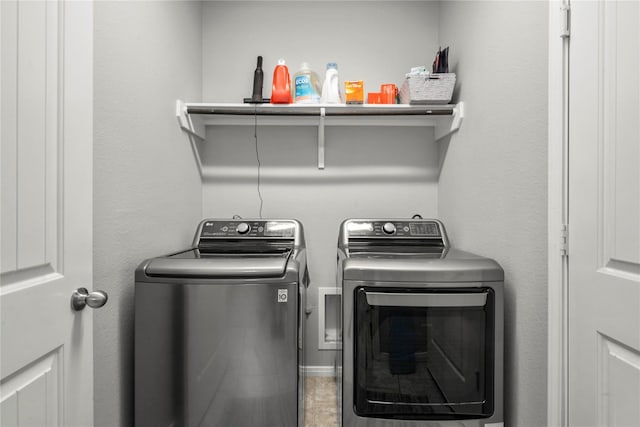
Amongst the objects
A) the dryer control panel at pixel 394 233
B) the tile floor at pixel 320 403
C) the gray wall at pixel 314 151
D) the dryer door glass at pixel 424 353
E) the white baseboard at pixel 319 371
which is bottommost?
the tile floor at pixel 320 403

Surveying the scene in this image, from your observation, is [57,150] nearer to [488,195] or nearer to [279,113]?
[279,113]

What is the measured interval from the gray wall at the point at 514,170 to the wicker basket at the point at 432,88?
0.34 feet

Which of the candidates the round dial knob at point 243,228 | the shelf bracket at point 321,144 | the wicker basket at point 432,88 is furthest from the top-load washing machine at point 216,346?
the wicker basket at point 432,88

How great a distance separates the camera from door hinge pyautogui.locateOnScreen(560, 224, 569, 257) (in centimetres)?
114

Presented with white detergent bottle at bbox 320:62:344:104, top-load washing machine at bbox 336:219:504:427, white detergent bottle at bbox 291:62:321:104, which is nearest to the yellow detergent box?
white detergent bottle at bbox 320:62:344:104

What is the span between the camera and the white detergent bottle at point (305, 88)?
6.52ft

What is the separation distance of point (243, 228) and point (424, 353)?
1.14 metres

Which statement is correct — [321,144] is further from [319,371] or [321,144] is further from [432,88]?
[319,371]

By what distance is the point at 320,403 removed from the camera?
6.35 ft

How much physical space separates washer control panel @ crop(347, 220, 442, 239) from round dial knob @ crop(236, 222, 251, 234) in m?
0.57

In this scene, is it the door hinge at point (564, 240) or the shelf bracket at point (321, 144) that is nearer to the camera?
the door hinge at point (564, 240)

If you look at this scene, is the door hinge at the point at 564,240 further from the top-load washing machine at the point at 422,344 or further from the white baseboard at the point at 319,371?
the white baseboard at the point at 319,371

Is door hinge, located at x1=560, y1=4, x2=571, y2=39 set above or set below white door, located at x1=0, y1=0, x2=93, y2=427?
above

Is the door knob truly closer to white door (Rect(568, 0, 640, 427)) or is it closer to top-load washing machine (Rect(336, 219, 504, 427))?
top-load washing machine (Rect(336, 219, 504, 427))
